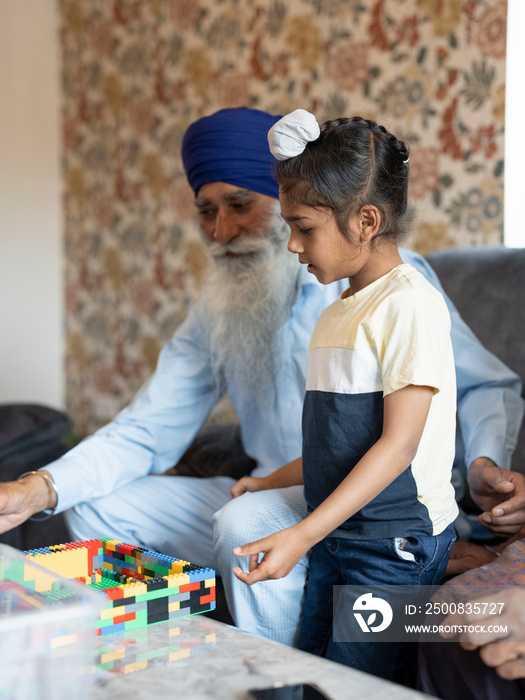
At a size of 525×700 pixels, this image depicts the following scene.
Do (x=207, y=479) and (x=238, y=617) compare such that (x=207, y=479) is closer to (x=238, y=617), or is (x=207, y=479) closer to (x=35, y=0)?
(x=238, y=617)

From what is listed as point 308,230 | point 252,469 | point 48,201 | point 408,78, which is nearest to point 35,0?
point 48,201

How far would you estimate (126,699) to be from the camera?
0.71 metres

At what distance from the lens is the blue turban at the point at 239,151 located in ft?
5.13

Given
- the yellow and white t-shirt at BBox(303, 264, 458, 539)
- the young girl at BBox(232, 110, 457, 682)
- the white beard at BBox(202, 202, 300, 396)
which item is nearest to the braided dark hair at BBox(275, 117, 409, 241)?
the young girl at BBox(232, 110, 457, 682)

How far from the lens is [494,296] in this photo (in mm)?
1662

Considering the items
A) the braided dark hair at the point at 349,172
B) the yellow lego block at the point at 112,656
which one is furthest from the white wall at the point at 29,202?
the yellow lego block at the point at 112,656

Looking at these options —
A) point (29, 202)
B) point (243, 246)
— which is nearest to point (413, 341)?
point (243, 246)

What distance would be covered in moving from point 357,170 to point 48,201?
3.47 m

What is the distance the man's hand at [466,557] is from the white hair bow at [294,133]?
71cm

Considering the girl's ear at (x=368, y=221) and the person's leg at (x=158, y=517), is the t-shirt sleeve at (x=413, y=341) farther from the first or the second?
the person's leg at (x=158, y=517)

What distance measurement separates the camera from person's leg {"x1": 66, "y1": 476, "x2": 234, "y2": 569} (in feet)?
4.98

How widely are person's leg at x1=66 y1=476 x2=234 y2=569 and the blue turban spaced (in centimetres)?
67

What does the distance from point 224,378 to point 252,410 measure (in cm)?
13

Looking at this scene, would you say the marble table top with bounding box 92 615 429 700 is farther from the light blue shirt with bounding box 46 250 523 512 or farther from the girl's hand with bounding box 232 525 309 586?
the light blue shirt with bounding box 46 250 523 512
